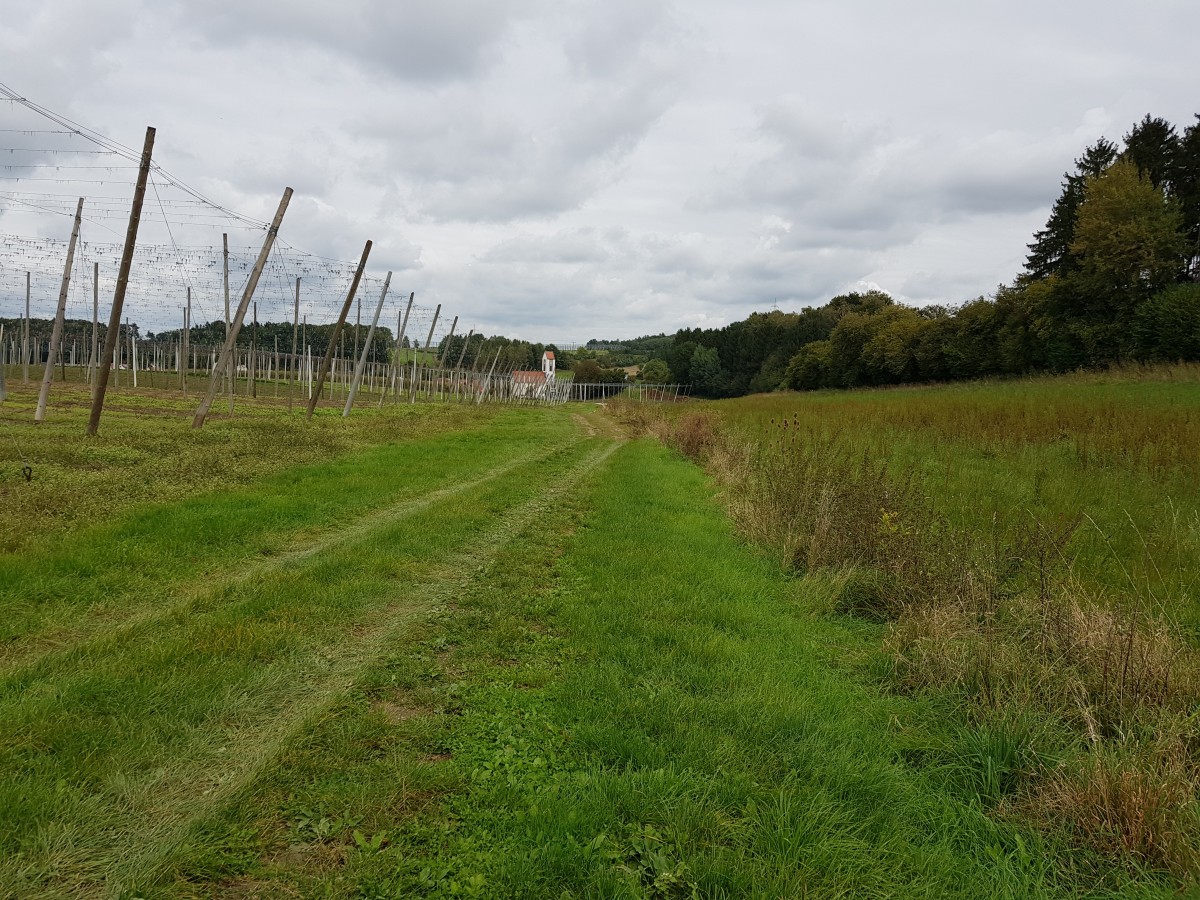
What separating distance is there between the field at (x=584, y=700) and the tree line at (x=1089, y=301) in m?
31.8

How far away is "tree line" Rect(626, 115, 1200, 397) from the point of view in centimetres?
3281

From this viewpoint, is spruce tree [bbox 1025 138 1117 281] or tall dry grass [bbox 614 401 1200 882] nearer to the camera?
tall dry grass [bbox 614 401 1200 882]

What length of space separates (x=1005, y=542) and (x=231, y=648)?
6835 millimetres

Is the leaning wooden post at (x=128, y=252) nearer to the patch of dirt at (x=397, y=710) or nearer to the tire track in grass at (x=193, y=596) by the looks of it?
the tire track in grass at (x=193, y=596)

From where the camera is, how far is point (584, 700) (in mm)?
3730

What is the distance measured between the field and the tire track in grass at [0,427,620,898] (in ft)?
0.05

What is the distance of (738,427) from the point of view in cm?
1917

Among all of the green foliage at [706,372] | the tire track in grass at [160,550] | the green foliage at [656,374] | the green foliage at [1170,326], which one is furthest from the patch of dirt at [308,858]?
the green foliage at [656,374]

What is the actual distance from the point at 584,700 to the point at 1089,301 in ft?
145

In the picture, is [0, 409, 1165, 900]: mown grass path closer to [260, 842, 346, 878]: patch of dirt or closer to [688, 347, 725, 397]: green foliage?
[260, 842, 346, 878]: patch of dirt

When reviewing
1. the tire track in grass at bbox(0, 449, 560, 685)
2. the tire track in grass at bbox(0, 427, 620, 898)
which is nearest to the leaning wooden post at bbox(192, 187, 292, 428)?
the tire track in grass at bbox(0, 449, 560, 685)

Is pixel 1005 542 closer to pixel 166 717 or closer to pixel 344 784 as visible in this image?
pixel 344 784

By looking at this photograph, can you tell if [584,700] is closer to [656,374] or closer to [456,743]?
[456,743]

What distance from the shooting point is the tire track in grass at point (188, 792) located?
7.30 feet
